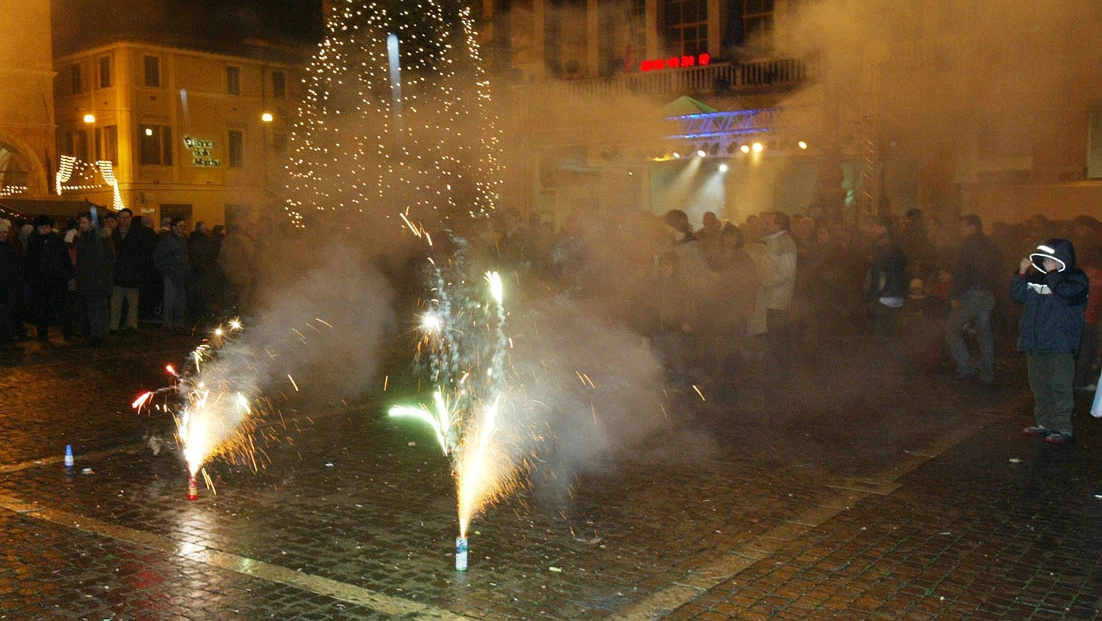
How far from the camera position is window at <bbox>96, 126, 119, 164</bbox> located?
32188 mm

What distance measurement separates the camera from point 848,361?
945 cm

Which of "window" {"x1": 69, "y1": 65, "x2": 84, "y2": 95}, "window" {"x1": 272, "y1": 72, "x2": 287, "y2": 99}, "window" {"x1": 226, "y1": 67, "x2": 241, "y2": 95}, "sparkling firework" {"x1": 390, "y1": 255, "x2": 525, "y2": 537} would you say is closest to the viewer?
"sparkling firework" {"x1": 390, "y1": 255, "x2": 525, "y2": 537}

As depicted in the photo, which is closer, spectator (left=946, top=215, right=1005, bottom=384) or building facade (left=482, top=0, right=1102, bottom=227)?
building facade (left=482, top=0, right=1102, bottom=227)

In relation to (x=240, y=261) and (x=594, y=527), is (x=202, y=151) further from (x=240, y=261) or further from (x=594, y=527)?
(x=594, y=527)

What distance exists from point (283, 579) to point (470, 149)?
7.54 m

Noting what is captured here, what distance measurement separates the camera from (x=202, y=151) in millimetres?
32969

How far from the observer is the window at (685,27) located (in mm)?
7027

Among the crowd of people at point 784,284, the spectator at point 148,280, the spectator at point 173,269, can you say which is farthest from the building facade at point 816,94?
the spectator at point 148,280

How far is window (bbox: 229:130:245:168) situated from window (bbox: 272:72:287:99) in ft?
7.02

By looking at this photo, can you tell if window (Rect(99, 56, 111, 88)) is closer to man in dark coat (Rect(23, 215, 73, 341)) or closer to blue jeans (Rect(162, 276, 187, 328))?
blue jeans (Rect(162, 276, 187, 328))

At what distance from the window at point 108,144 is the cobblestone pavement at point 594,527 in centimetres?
2793

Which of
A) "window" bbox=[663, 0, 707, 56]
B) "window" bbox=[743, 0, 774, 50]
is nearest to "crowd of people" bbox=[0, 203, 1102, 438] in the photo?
"window" bbox=[663, 0, 707, 56]

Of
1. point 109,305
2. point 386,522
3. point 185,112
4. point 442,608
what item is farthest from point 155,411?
point 185,112

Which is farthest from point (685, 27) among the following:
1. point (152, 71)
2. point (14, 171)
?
point (152, 71)
